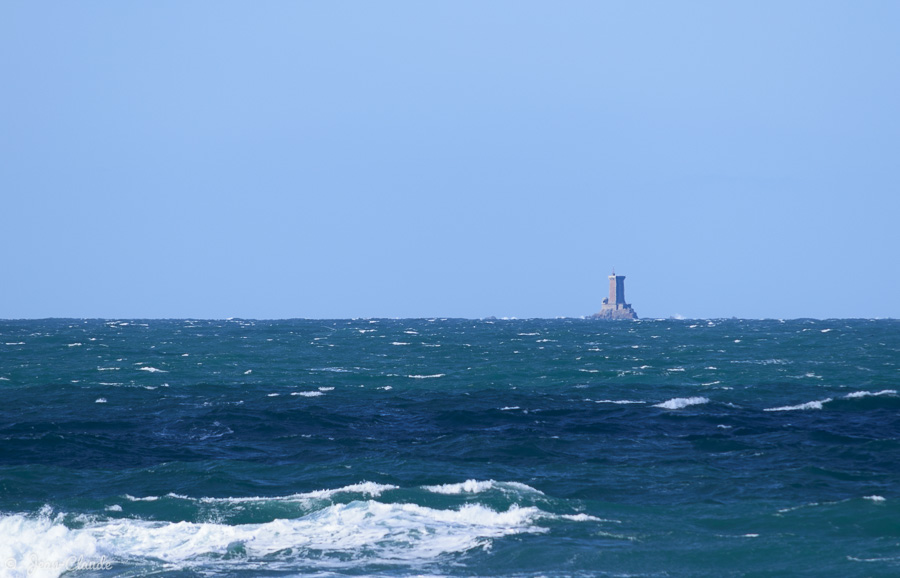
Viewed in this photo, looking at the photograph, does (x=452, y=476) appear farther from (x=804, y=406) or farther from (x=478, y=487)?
(x=804, y=406)

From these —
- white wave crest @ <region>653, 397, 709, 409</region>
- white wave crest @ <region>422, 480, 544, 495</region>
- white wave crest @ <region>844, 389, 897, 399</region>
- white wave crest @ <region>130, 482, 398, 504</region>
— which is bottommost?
white wave crest @ <region>130, 482, 398, 504</region>

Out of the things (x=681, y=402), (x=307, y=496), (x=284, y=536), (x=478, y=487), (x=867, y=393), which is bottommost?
(x=284, y=536)

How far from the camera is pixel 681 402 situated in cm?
3762

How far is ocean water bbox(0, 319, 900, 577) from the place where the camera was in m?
16.8

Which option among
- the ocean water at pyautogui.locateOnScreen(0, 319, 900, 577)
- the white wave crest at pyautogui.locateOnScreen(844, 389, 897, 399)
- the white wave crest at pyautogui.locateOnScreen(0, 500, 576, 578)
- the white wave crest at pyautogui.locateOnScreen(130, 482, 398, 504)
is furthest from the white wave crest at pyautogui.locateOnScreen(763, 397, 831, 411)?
the white wave crest at pyautogui.locateOnScreen(130, 482, 398, 504)

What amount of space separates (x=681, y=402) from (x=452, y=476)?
16610 mm

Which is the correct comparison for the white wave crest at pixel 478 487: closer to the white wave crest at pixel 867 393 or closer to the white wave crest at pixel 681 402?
the white wave crest at pixel 681 402

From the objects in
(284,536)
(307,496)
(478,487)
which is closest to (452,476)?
(478,487)

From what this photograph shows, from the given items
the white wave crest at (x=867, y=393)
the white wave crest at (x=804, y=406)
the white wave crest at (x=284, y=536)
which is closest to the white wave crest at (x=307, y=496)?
the white wave crest at (x=284, y=536)

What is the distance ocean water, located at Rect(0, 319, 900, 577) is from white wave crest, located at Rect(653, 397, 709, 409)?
74 millimetres

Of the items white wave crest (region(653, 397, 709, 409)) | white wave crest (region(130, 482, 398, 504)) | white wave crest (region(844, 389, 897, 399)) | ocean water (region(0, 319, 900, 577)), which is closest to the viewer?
ocean water (region(0, 319, 900, 577))

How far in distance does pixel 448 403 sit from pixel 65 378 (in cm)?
2238

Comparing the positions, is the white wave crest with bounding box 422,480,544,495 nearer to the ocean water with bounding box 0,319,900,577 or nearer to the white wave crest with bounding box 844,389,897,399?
the ocean water with bounding box 0,319,900,577

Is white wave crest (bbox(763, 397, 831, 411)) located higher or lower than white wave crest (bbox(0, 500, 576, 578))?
higher
